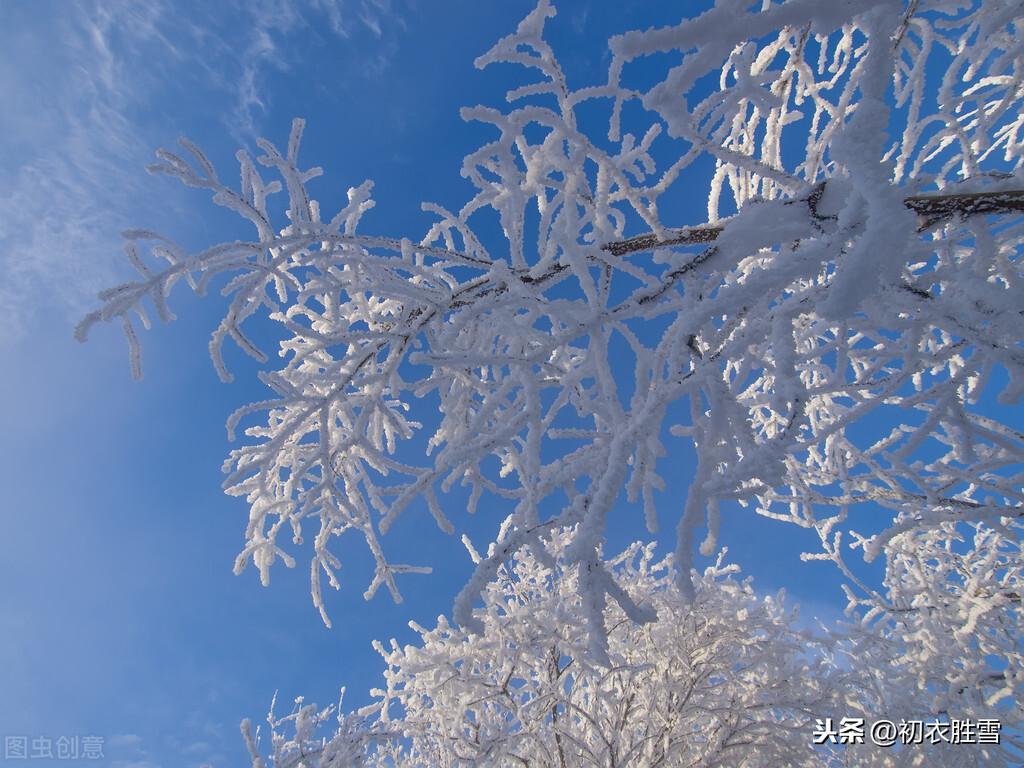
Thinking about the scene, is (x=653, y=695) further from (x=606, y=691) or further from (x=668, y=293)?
(x=668, y=293)

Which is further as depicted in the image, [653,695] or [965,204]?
[653,695]

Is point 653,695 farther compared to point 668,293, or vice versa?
point 653,695

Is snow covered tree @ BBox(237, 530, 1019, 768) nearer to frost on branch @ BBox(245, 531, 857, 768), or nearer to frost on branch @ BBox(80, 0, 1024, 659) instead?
frost on branch @ BBox(245, 531, 857, 768)

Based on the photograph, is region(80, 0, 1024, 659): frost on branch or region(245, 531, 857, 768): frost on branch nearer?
region(80, 0, 1024, 659): frost on branch

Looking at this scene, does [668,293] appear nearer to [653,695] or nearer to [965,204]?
[965,204]

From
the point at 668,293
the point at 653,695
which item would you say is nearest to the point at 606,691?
the point at 653,695

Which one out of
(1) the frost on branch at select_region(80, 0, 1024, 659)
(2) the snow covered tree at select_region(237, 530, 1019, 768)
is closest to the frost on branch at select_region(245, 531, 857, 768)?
(2) the snow covered tree at select_region(237, 530, 1019, 768)

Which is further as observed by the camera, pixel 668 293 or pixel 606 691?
pixel 606 691

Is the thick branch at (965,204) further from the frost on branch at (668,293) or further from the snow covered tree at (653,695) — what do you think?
the snow covered tree at (653,695)

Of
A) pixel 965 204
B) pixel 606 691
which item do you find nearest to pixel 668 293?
pixel 965 204

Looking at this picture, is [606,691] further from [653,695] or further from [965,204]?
[965,204]

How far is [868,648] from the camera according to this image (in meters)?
4.93

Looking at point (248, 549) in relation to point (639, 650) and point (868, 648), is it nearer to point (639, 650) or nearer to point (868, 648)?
point (639, 650)

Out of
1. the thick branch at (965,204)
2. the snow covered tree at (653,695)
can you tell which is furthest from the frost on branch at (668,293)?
the snow covered tree at (653,695)
